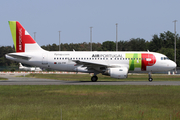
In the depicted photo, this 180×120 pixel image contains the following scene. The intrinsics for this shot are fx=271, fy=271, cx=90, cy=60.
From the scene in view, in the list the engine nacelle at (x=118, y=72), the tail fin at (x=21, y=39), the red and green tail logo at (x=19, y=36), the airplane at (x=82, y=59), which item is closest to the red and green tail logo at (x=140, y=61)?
the airplane at (x=82, y=59)

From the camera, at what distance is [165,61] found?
3575cm

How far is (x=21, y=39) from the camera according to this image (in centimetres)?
3603

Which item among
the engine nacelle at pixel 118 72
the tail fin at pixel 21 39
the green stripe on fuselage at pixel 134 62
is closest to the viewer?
the engine nacelle at pixel 118 72

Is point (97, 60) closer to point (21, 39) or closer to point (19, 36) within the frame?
point (21, 39)

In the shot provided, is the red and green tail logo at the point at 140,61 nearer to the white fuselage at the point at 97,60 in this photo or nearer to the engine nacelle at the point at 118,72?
the white fuselage at the point at 97,60

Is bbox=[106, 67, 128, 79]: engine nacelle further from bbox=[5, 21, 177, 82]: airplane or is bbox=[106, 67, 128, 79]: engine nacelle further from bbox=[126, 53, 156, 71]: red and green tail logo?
bbox=[126, 53, 156, 71]: red and green tail logo

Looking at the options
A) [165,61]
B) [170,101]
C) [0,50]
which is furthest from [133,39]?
[170,101]

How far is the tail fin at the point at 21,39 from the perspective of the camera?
1419 inches

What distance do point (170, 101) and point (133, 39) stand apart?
104 meters

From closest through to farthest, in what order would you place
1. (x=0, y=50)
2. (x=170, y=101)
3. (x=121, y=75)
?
(x=170, y=101) → (x=121, y=75) → (x=0, y=50)

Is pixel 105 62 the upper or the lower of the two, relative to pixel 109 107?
upper

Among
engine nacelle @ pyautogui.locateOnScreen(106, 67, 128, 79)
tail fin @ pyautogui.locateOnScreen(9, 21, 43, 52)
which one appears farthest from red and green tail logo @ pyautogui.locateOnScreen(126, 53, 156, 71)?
tail fin @ pyautogui.locateOnScreen(9, 21, 43, 52)

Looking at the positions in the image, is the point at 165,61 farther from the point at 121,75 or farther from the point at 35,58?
the point at 35,58

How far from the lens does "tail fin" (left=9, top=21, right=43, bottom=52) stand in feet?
118
